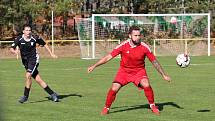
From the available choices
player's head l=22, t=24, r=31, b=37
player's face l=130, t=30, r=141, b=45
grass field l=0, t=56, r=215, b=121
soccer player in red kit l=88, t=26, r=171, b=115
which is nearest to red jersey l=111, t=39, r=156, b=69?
soccer player in red kit l=88, t=26, r=171, b=115

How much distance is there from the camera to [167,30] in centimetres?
3891

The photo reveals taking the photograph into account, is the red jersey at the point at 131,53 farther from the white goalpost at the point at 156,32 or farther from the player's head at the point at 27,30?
the white goalpost at the point at 156,32

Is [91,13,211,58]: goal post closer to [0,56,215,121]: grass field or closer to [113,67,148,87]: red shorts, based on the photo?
[0,56,215,121]: grass field

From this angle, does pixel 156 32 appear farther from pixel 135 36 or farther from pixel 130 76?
pixel 135 36

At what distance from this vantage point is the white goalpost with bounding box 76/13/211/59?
122 ft

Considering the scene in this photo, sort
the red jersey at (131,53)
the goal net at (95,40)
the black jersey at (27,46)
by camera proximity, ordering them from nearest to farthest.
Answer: the red jersey at (131,53) → the black jersey at (27,46) → the goal net at (95,40)

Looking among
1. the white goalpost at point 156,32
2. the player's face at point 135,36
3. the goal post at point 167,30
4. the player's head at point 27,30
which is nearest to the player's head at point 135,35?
the player's face at point 135,36

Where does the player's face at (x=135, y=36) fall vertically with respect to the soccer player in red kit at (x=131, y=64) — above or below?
above

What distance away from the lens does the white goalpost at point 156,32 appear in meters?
37.0

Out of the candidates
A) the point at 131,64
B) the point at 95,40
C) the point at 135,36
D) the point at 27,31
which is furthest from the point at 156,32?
the point at 135,36

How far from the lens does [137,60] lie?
30.2ft

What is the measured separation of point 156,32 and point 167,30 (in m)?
0.89

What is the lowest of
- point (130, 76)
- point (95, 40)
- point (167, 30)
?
point (95, 40)

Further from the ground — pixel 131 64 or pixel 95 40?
pixel 131 64
